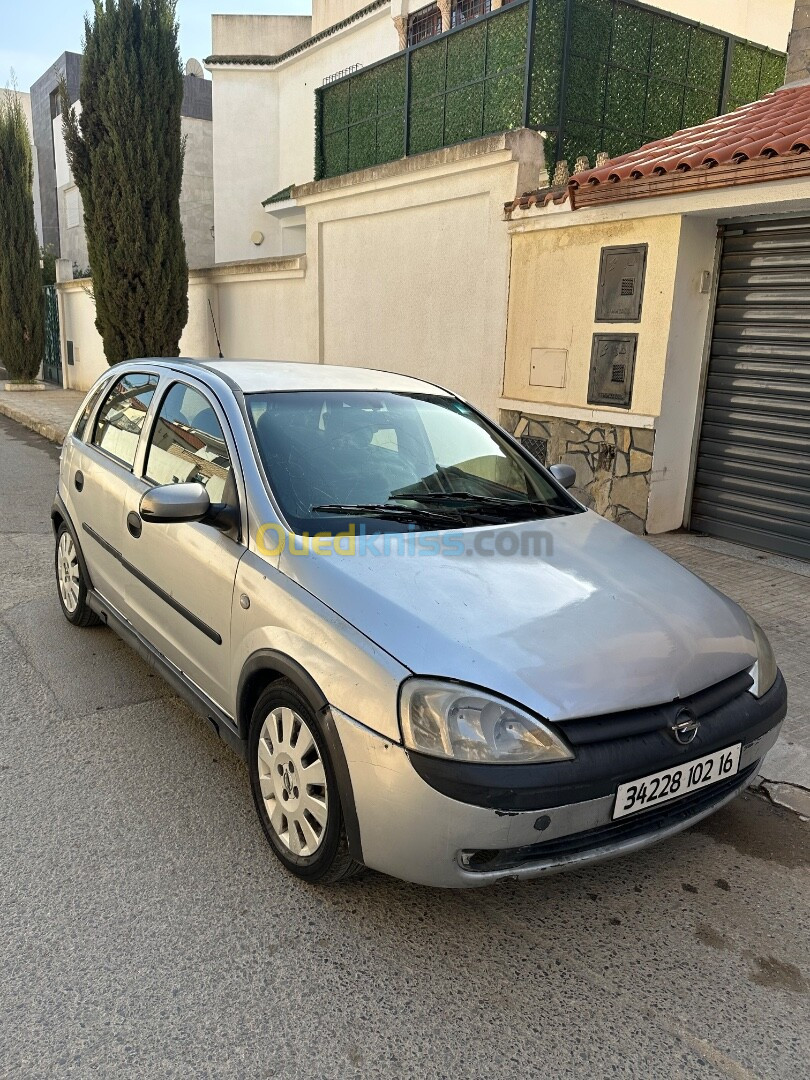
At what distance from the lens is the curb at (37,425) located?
1291cm

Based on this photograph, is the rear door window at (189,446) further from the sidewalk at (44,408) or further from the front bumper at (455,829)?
the sidewalk at (44,408)

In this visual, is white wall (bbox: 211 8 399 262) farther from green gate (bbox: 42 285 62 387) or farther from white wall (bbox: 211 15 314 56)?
green gate (bbox: 42 285 62 387)

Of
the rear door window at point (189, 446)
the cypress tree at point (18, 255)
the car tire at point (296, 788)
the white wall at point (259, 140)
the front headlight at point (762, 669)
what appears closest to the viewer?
the car tire at point (296, 788)

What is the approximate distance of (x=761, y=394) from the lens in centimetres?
645

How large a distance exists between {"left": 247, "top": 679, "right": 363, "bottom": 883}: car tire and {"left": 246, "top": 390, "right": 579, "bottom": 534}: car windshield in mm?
645

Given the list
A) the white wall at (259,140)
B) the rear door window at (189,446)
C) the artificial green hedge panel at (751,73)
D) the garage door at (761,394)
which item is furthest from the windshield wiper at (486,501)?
the white wall at (259,140)

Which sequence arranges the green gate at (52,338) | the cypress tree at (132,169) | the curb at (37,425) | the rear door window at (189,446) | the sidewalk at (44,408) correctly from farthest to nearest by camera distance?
the green gate at (52,338), the sidewalk at (44,408), the curb at (37,425), the cypress tree at (132,169), the rear door window at (189,446)

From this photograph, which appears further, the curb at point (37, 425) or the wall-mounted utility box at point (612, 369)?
the curb at point (37, 425)

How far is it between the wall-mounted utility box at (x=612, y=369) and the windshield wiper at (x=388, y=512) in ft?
13.5

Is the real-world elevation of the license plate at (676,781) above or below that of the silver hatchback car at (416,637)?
below

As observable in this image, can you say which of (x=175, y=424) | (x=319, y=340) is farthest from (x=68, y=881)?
(x=319, y=340)

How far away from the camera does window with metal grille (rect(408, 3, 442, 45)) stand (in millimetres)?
14062

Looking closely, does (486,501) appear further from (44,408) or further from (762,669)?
(44,408)

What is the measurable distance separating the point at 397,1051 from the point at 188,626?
1.74m
